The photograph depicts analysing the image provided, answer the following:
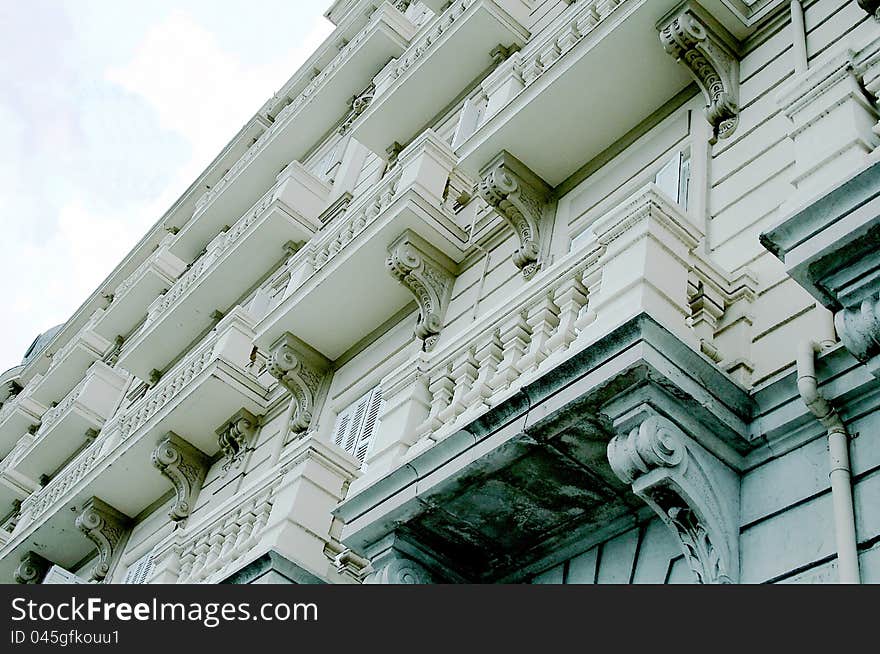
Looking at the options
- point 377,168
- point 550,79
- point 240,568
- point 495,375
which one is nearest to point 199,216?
point 377,168

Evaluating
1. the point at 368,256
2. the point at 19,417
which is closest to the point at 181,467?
the point at 368,256

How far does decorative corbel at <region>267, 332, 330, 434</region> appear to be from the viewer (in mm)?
14117

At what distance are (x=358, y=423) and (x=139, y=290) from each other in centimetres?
1295

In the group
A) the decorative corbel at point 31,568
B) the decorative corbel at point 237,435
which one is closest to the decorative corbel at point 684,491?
the decorative corbel at point 237,435

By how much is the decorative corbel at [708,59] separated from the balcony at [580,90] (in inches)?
11.5

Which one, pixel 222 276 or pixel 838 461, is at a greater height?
pixel 222 276

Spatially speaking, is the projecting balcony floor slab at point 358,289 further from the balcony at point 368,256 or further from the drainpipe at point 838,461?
the drainpipe at point 838,461

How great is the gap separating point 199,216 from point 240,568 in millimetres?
14728

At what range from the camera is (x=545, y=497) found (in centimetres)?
744

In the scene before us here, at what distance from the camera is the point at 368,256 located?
43.9ft

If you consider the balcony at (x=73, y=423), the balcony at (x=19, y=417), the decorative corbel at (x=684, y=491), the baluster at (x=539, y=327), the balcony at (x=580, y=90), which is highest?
the balcony at (x=19, y=417)

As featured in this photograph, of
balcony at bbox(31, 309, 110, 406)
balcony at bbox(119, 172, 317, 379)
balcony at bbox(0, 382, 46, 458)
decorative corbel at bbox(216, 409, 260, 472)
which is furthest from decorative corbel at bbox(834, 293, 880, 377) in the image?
balcony at bbox(0, 382, 46, 458)

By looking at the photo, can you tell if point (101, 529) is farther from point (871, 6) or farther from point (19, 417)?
point (871, 6)

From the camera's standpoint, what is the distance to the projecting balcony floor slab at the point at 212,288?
17.9m
